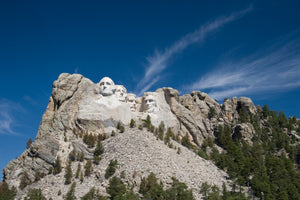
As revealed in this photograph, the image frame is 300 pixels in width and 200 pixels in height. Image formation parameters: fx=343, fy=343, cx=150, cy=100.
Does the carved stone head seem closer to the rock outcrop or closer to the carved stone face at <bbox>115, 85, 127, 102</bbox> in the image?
the rock outcrop

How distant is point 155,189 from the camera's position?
42219 mm

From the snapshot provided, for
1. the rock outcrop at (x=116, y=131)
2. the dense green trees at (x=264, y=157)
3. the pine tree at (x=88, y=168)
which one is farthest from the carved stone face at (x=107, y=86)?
the dense green trees at (x=264, y=157)

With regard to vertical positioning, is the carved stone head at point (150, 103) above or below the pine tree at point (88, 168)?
above

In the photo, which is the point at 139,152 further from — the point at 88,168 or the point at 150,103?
the point at 150,103

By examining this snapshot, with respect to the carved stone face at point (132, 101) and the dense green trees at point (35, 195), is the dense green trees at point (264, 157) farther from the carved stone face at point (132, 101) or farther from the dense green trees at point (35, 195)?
the dense green trees at point (35, 195)

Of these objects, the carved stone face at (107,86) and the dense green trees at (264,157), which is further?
the carved stone face at (107,86)

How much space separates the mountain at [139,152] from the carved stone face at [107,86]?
7.2 inches

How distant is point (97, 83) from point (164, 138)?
16.4m

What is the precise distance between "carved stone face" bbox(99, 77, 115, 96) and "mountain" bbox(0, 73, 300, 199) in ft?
0.60

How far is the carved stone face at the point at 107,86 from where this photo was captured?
62.2m

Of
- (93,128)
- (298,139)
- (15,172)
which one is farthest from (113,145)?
(298,139)

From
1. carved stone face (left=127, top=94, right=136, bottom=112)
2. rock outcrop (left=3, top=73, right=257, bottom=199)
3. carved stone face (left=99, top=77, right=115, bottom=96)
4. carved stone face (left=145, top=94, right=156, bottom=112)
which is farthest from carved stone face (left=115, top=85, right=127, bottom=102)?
carved stone face (left=145, top=94, right=156, bottom=112)

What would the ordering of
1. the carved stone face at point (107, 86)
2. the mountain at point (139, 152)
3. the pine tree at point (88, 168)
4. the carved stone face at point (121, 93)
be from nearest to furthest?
the mountain at point (139, 152), the pine tree at point (88, 168), the carved stone face at point (107, 86), the carved stone face at point (121, 93)

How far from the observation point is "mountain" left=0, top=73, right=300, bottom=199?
4578cm
